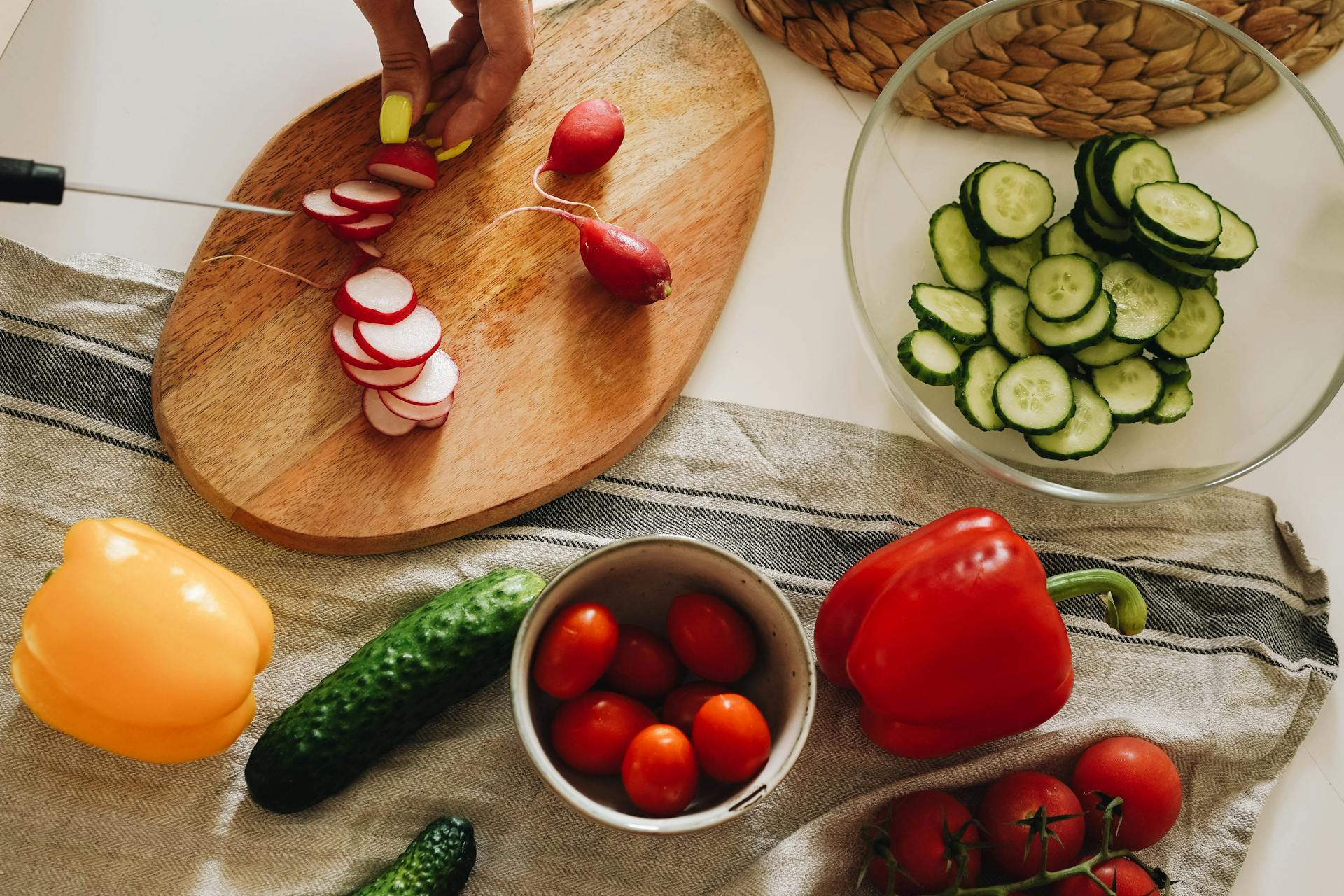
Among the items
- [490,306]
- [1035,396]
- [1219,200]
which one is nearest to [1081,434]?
[1035,396]

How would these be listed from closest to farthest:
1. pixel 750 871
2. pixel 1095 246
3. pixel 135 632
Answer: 1. pixel 135 632
2. pixel 750 871
3. pixel 1095 246

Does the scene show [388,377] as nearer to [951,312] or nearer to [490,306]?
[490,306]

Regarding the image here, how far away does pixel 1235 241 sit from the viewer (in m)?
1.31

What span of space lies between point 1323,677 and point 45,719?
1.51m

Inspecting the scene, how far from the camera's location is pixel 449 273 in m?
1.34

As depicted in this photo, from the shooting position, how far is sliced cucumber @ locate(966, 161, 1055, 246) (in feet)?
A: 4.30

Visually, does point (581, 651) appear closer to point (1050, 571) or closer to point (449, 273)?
point (449, 273)

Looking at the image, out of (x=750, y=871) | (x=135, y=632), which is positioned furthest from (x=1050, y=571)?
(x=135, y=632)

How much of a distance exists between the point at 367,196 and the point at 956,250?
737mm

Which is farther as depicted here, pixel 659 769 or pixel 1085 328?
pixel 1085 328

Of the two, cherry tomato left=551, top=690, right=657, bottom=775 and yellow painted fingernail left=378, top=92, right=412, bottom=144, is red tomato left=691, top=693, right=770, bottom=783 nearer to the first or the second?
cherry tomato left=551, top=690, right=657, bottom=775

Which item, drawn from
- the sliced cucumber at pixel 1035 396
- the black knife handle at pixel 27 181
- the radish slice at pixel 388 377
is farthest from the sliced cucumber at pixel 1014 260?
the black knife handle at pixel 27 181

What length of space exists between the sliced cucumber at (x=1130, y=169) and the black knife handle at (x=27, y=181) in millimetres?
1164

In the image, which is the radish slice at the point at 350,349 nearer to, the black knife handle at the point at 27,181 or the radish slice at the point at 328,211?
the radish slice at the point at 328,211
